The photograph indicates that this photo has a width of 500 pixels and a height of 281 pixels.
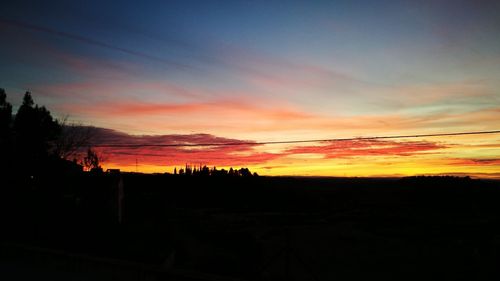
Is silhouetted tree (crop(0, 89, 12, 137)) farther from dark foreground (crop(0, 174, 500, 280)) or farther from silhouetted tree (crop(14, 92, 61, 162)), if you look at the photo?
dark foreground (crop(0, 174, 500, 280))

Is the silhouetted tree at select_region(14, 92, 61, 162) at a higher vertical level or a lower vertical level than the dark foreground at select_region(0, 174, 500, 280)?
higher

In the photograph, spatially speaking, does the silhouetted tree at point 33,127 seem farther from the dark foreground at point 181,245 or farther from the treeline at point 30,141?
the dark foreground at point 181,245

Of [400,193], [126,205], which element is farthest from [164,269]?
[400,193]

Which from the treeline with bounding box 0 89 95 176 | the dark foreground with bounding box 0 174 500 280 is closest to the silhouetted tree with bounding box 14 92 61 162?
the treeline with bounding box 0 89 95 176

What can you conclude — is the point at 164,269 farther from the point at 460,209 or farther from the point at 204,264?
the point at 460,209

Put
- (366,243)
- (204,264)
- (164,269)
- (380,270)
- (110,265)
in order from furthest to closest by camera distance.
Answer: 1. (366,243)
2. (380,270)
3. (204,264)
4. (110,265)
5. (164,269)

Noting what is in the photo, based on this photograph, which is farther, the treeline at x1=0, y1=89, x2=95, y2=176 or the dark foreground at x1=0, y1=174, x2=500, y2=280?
the treeline at x1=0, y1=89, x2=95, y2=176

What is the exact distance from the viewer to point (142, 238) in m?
17.4

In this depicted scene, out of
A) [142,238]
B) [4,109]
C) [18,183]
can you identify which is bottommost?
[142,238]

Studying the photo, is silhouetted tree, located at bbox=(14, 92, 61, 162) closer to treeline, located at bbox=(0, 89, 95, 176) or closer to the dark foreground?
treeline, located at bbox=(0, 89, 95, 176)

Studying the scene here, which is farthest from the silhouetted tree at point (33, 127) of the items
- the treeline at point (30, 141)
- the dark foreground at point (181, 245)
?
the dark foreground at point (181, 245)

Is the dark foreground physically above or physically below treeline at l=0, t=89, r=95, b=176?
below

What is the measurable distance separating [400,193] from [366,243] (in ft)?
288

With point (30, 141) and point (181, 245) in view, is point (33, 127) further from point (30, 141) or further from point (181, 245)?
point (181, 245)
